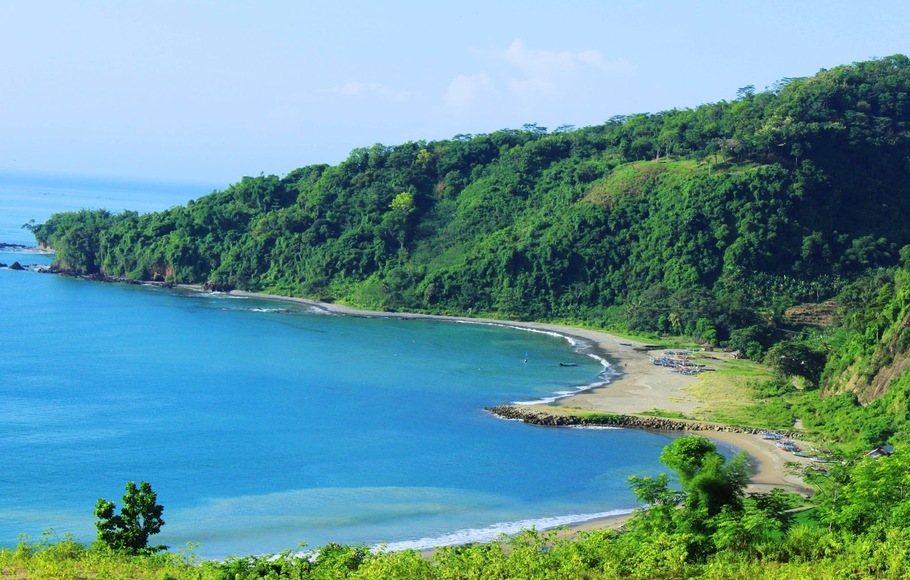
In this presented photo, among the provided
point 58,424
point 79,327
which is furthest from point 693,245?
point 58,424

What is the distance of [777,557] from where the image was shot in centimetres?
2795

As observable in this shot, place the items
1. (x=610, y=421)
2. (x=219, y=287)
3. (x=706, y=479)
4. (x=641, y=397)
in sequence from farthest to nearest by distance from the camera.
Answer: (x=219, y=287) → (x=641, y=397) → (x=610, y=421) → (x=706, y=479)

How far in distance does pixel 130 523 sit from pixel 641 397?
131ft

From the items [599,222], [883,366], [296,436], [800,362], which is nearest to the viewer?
[883,366]

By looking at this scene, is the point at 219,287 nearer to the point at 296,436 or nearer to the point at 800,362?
the point at 296,436

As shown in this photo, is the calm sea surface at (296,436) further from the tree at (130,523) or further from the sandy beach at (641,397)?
A: the tree at (130,523)

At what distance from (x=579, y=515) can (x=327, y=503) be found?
1053 centimetres

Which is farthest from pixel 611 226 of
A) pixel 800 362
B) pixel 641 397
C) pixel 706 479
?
pixel 706 479

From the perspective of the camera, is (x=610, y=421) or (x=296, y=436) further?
(x=610, y=421)

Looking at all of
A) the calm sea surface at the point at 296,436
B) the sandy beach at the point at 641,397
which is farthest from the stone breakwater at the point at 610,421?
the calm sea surface at the point at 296,436

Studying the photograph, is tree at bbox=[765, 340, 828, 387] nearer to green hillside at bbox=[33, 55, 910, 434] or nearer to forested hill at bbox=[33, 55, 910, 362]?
green hillside at bbox=[33, 55, 910, 434]

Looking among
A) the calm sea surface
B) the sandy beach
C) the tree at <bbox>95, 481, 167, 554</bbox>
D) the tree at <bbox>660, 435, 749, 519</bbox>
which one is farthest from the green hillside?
the tree at <bbox>95, 481, 167, 554</bbox>

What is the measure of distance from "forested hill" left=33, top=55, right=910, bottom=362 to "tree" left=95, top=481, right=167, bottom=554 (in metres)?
57.6

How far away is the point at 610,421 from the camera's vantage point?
194ft
